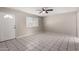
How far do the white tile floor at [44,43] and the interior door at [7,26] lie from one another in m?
0.13

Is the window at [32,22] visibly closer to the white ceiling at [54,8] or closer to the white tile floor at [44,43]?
the white ceiling at [54,8]

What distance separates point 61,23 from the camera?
74.2 inches

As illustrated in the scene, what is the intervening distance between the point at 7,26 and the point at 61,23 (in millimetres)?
1258

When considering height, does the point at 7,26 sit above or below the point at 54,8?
below

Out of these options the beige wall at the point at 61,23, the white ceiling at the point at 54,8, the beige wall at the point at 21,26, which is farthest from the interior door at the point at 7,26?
the beige wall at the point at 61,23

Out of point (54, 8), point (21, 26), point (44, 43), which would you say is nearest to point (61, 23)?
point (54, 8)

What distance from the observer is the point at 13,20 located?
1.89 metres

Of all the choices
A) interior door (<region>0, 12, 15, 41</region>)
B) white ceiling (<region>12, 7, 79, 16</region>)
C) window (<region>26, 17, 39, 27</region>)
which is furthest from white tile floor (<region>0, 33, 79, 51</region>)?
white ceiling (<region>12, 7, 79, 16</region>)

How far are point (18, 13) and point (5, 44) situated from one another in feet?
2.46

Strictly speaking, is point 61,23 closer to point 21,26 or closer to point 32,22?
point 32,22

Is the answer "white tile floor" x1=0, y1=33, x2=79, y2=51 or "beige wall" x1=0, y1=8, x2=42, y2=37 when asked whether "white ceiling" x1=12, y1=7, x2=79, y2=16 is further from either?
"white tile floor" x1=0, y1=33, x2=79, y2=51

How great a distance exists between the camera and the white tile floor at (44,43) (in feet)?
5.77
